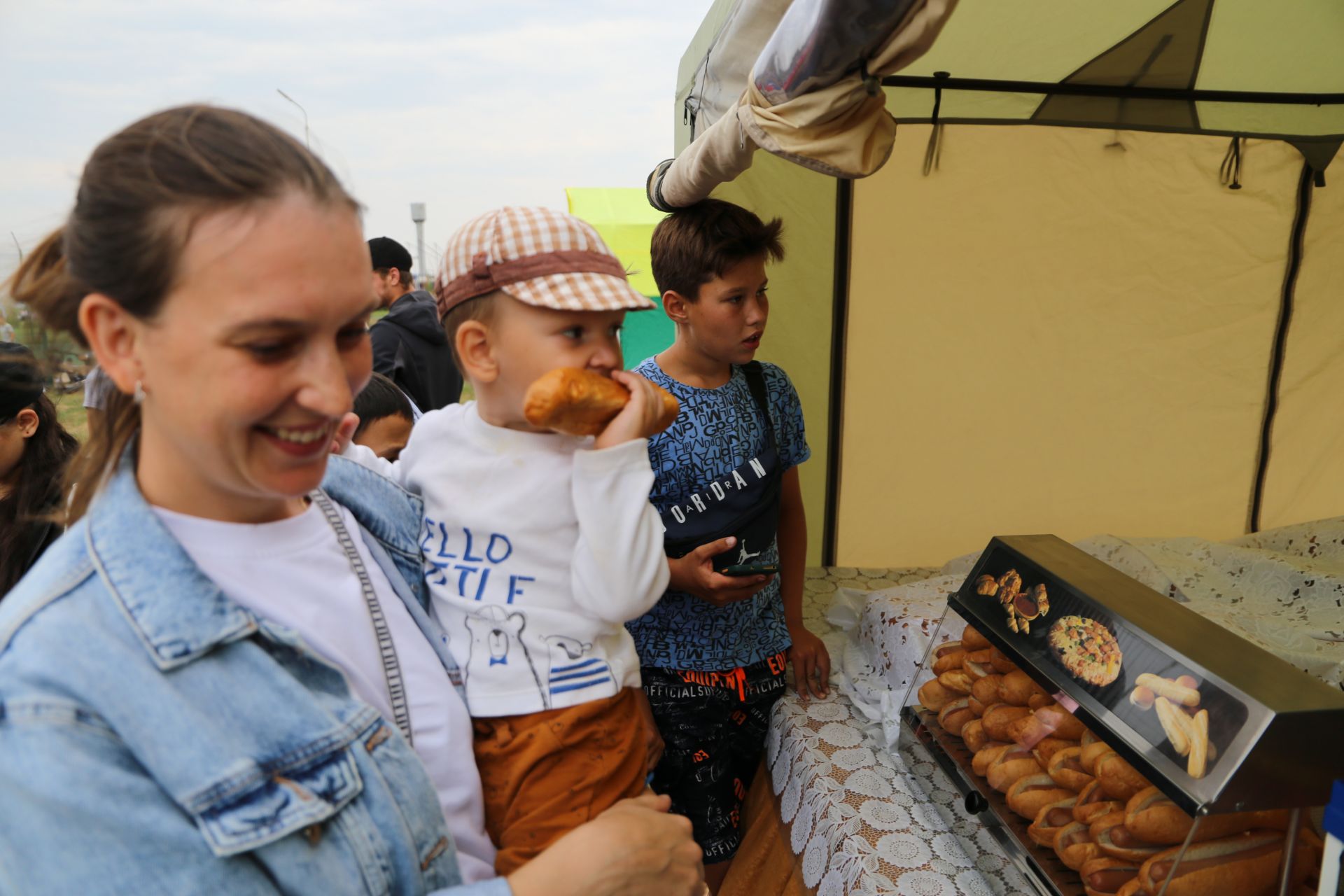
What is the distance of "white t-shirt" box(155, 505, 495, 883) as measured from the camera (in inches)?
29.6

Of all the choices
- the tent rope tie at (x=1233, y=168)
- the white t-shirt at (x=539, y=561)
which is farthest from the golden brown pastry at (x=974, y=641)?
the tent rope tie at (x=1233, y=168)

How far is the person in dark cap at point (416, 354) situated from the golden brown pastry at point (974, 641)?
2839mm

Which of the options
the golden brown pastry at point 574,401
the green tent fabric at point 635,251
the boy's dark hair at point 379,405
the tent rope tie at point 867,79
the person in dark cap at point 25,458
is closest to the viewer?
the golden brown pastry at point 574,401

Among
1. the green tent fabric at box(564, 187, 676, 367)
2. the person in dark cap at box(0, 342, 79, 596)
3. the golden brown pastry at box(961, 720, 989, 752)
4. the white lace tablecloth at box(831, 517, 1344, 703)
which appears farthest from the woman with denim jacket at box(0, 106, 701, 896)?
the green tent fabric at box(564, 187, 676, 367)

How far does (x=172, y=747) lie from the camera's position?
606 millimetres

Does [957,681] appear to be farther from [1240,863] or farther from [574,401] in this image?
[574,401]

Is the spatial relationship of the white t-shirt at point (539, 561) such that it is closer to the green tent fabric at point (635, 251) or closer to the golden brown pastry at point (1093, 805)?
the golden brown pastry at point (1093, 805)

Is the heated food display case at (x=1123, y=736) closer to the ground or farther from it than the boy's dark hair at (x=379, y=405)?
closer to the ground

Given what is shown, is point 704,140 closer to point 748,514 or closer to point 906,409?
point 748,514

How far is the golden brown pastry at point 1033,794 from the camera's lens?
141 cm

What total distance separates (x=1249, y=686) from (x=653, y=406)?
1016 mm

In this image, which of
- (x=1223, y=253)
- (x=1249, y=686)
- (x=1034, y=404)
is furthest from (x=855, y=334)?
(x=1249, y=686)

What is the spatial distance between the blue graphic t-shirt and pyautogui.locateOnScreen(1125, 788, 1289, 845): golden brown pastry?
91 cm

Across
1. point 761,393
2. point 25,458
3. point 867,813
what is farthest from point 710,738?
point 25,458
